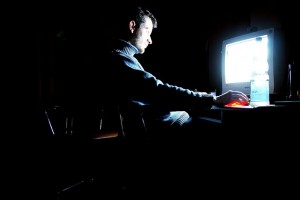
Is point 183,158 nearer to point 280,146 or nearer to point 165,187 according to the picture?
point 165,187

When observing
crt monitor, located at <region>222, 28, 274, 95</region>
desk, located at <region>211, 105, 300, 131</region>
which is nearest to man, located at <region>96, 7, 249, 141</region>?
desk, located at <region>211, 105, 300, 131</region>

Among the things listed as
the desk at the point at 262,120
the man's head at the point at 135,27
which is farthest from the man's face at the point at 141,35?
the desk at the point at 262,120

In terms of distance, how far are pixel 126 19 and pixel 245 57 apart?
101cm

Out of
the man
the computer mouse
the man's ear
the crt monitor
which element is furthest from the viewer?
the man's ear

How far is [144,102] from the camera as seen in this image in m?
1.58

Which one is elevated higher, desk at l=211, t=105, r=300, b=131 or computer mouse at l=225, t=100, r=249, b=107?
computer mouse at l=225, t=100, r=249, b=107

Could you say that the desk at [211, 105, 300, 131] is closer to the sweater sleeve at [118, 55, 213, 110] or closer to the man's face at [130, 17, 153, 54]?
the sweater sleeve at [118, 55, 213, 110]

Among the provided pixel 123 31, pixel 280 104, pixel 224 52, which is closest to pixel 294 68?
pixel 280 104

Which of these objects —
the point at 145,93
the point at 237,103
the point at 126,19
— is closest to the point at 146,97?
the point at 145,93

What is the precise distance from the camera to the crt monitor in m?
1.58

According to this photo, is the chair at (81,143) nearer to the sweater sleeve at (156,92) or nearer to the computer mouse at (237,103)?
the sweater sleeve at (156,92)

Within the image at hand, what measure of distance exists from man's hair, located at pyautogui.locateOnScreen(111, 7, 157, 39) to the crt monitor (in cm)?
76

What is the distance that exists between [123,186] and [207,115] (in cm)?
101

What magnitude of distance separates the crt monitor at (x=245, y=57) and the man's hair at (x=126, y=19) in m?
0.76
